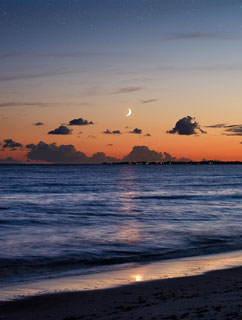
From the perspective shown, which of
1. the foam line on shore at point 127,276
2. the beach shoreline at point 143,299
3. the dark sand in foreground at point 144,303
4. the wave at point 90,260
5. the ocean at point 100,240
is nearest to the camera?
the dark sand in foreground at point 144,303

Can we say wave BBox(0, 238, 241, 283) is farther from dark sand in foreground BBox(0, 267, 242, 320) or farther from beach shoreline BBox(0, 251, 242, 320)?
dark sand in foreground BBox(0, 267, 242, 320)

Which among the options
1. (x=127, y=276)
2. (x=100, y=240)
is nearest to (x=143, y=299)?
(x=127, y=276)

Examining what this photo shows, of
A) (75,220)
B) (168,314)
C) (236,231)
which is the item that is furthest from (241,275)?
(75,220)

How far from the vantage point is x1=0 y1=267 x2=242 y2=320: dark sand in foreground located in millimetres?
8219

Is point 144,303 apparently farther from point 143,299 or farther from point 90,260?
point 90,260

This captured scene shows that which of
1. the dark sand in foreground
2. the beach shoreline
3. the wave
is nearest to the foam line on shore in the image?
the beach shoreline

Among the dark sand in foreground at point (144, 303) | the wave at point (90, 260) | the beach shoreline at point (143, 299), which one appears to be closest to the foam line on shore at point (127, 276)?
the beach shoreline at point (143, 299)

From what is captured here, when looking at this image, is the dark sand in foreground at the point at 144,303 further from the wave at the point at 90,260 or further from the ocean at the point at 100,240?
the wave at the point at 90,260

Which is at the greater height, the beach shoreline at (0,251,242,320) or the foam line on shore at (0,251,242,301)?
the beach shoreline at (0,251,242,320)

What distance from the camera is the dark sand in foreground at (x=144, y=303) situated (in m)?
8.22

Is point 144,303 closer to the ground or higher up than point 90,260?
higher up

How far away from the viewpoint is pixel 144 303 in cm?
927

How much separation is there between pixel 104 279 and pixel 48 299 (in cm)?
298

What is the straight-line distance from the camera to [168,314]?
8133 mm
